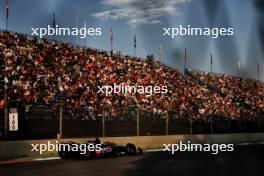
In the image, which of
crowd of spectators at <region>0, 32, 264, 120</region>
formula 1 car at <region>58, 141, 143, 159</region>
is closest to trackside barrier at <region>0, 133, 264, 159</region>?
crowd of spectators at <region>0, 32, 264, 120</region>

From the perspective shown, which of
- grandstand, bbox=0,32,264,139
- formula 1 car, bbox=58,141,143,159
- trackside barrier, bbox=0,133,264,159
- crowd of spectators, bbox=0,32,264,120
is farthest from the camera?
crowd of spectators, bbox=0,32,264,120

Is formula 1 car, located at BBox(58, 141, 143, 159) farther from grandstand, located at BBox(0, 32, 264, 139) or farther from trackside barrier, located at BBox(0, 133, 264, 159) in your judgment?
grandstand, located at BBox(0, 32, 264, 139)

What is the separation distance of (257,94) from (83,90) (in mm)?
24136

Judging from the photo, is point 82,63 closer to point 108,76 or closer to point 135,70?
point 108,76

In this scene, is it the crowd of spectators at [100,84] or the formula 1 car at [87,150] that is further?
the crowd of spectators at [100,84]

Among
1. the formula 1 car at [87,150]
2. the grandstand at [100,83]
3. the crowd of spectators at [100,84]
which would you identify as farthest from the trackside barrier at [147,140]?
the formula 1 car at [87,150]

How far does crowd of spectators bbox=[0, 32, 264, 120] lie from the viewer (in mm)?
24750

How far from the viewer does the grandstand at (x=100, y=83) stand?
23.9 meters

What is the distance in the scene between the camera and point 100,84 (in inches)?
1265

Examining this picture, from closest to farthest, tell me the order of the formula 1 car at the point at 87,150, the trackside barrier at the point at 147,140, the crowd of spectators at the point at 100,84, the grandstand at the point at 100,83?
the formula 1 car at the point at 87,150, the trackside barrier at the point at 147,140, the grandstand at the point at 100,83, the crowd of spectators at the point at 100,84

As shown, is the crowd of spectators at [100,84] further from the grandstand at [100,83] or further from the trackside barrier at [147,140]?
the trackside barrier at [147,140]

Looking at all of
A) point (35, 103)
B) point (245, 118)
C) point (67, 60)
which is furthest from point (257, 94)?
point (35, 103)

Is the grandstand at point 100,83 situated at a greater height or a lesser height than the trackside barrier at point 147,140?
greater

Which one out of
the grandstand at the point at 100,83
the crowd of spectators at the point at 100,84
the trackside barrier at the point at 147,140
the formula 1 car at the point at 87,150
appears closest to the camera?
the formula 1 car at the point at 87,150
